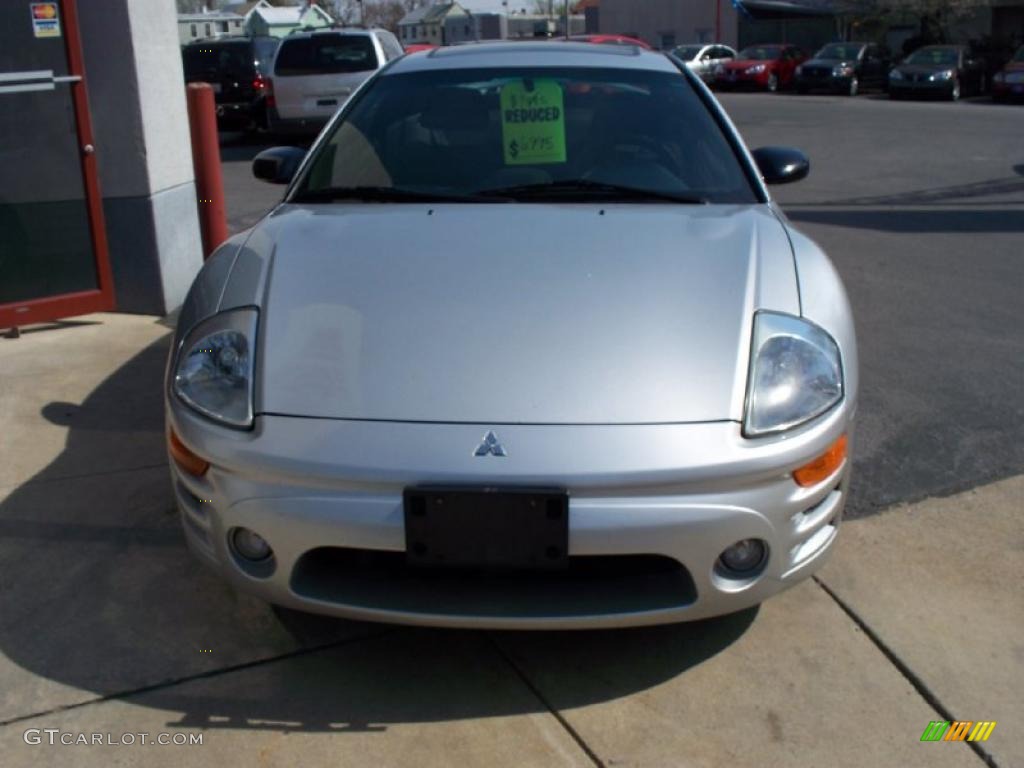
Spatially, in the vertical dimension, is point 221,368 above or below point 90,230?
above

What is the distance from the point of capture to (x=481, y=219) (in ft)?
11.6

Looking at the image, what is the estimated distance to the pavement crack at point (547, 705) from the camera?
2732mm

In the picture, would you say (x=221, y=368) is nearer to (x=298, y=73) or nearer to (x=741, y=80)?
(x=298, y=73)

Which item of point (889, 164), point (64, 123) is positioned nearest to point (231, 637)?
point (64, 123)

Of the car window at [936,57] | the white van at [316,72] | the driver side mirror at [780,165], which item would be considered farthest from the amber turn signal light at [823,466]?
the car window at [936,57]

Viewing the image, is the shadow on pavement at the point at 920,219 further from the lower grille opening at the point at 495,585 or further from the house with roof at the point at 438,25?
the house with roof at the point at 438,25

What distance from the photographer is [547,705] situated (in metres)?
2.92

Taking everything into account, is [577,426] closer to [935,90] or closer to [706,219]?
[706,219]

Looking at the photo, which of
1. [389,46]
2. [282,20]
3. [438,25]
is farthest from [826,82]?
[438,25]

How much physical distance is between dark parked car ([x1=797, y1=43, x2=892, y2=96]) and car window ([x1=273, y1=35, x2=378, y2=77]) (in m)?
18.0

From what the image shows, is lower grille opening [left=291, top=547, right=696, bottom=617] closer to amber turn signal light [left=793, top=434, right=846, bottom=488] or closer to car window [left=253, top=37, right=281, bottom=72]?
amber turn signal light [left=793, top=434, right=846, bottom=488]

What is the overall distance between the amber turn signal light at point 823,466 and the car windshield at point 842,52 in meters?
29.9

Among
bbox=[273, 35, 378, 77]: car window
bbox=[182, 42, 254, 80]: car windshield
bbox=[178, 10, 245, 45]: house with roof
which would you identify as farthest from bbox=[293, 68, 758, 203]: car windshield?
bbox=[178, 10, 245, 45]: house with roof

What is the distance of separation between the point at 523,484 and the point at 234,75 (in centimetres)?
1616
